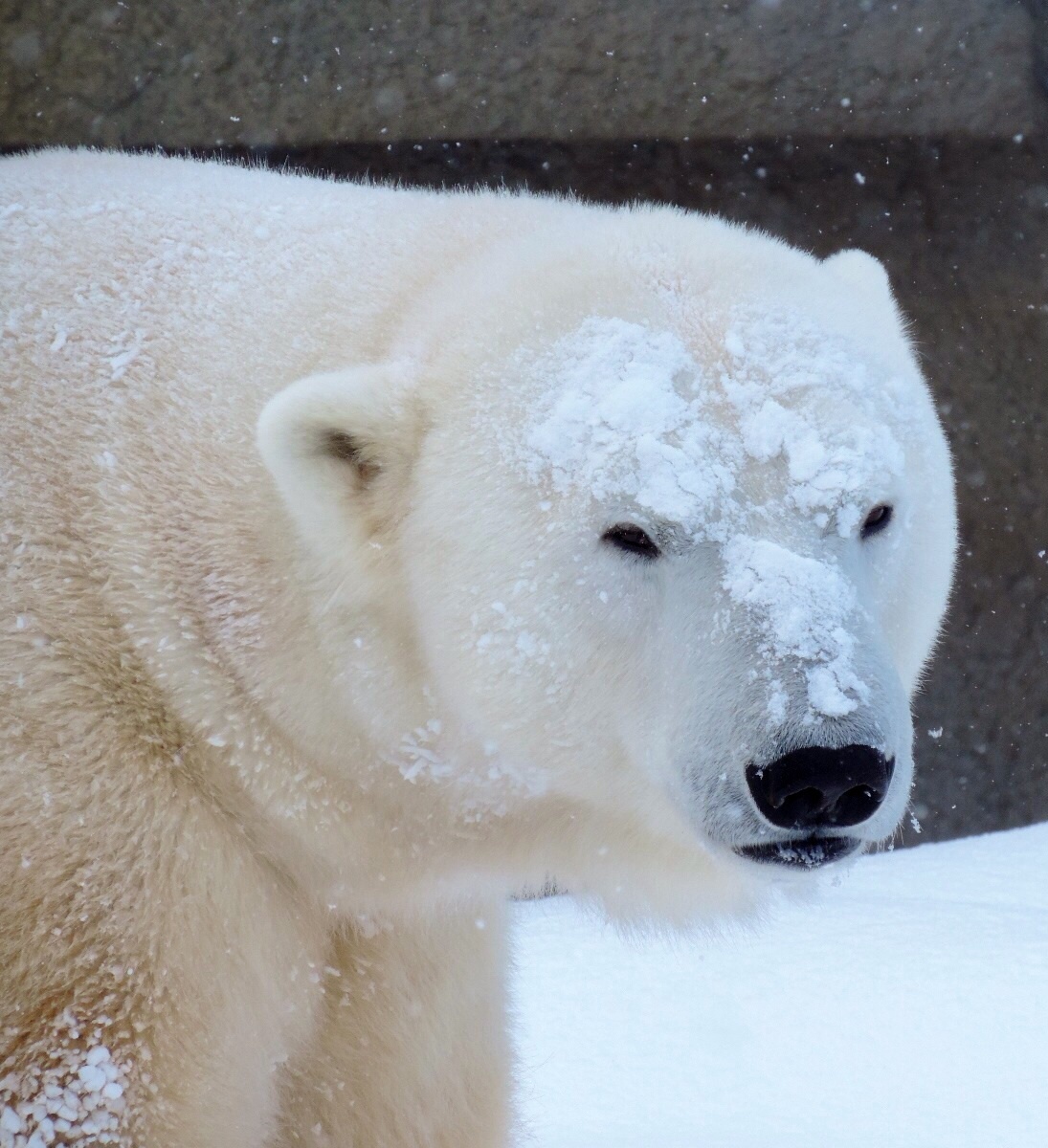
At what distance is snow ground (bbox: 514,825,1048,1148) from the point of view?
9.32 feet

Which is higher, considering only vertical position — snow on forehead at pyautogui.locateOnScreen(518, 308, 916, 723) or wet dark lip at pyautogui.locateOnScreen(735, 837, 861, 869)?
snow on forehead at pyautogui.locateOnScreen(518, 308, 916, 723)

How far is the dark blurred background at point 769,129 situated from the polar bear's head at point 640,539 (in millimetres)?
2368

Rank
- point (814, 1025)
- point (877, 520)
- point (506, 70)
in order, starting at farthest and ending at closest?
1. point (506, 70)
2. point (814, 1025)
3. point (877, 520)

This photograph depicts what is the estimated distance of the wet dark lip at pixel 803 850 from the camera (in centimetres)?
167

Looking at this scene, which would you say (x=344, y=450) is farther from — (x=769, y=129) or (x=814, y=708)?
(x=769, y=129)

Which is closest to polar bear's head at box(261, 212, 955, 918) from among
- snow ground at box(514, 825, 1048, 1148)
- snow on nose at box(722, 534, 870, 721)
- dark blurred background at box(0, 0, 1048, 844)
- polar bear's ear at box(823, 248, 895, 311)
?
snow on nose at box(722, 534, 870, 721)

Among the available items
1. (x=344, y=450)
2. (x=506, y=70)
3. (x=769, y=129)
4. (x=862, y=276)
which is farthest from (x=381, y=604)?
(x=769, y=129)

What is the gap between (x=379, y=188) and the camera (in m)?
2.33

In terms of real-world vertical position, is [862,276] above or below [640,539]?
above

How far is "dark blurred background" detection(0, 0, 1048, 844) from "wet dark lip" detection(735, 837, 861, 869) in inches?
110

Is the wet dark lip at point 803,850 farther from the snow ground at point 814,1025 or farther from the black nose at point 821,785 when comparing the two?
the snow ground at point 814,1025

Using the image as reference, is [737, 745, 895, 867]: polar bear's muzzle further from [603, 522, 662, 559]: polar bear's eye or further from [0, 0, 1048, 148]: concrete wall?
[0, 0, 1048, 148]: concrete wall

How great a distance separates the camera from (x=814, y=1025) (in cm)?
338

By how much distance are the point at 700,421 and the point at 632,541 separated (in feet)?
0.56
